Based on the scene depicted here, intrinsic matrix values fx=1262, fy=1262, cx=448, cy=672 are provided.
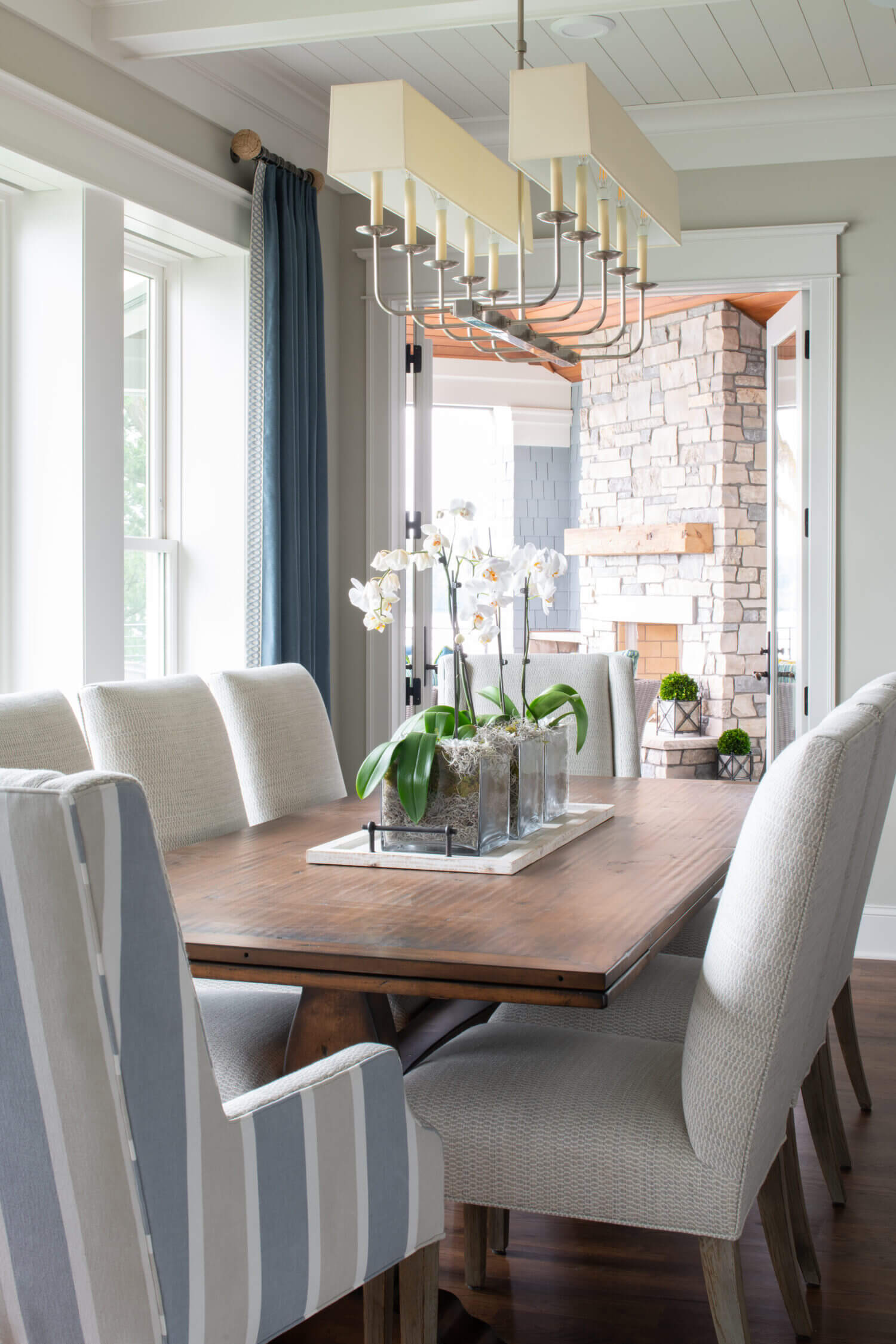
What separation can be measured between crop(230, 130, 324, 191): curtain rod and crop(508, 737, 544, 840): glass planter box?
92.9 inches

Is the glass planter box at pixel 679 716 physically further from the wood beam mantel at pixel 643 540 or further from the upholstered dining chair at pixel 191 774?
the upholstered dining chair at pixel 191 774

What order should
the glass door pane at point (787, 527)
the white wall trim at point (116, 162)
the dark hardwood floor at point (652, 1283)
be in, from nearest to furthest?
the dark hardwood floor at point (652, 1283)
the white wall trim at point (116, 162)
the glass door pane at point (787, 527)

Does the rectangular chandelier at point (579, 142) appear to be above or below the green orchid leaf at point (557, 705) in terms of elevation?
above

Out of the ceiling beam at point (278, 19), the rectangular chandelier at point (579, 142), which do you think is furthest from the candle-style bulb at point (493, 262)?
the ceiling beam at point (278, 19)

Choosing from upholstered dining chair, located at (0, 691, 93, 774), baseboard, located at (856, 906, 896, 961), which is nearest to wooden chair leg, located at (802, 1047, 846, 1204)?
upholstered dining chair, located at (0, 691, 93, 774)

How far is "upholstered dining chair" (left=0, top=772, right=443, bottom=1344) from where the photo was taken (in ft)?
3.47

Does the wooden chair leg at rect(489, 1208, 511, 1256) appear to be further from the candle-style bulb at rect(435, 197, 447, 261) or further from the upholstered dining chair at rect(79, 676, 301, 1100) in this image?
the candle-style bulb at rect(435, 197, 447, 261)

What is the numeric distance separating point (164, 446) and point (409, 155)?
2029 millimetres

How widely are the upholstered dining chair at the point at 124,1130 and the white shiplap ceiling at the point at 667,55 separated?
304cm

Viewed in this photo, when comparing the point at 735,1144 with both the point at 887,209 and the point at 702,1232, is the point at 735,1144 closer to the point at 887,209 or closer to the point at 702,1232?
the point at 702,1232

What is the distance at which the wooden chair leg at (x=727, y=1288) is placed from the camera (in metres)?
1.58

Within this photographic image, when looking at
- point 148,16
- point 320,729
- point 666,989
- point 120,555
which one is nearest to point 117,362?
point 120,555

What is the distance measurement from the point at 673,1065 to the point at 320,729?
4.96ft

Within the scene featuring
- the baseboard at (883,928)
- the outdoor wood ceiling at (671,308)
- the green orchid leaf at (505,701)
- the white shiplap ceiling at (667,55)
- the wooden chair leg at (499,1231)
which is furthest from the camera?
the outdoor wood ceiling at (671,308)
